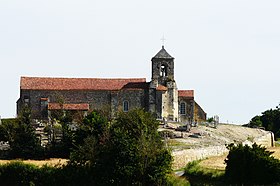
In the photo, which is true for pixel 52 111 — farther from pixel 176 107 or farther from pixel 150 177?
pixel 150 177

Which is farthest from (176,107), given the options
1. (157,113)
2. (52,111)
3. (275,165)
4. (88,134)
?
(275,165)

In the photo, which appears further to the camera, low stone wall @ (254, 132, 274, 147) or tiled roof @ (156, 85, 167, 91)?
tiled roof @ (156, 85, 167, 91)

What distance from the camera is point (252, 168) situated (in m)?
36.2

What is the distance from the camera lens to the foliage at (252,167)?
115ft

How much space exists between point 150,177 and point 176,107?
36891 millimetres

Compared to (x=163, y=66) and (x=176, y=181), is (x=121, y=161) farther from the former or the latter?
(x=163, y=66)

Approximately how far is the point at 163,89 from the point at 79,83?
11.1 metres

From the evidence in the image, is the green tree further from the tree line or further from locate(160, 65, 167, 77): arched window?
locate(160, 65, 167, 77): arched window

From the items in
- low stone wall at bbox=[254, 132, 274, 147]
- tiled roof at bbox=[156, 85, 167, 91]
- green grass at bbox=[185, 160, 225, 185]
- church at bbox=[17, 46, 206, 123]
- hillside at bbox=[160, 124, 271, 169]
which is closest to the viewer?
green grass at bbox=[185, 160, 225, 185]

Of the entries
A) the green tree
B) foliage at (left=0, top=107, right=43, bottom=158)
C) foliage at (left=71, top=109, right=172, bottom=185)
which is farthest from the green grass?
foliage at (left=0, top=107, right=43, bottom=158)

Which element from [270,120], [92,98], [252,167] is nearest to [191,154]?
[252,167]

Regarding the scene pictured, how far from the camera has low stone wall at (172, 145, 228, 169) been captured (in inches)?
1783

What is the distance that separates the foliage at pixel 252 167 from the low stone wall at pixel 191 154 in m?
7.73

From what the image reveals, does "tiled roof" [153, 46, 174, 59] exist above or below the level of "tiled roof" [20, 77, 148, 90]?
above
